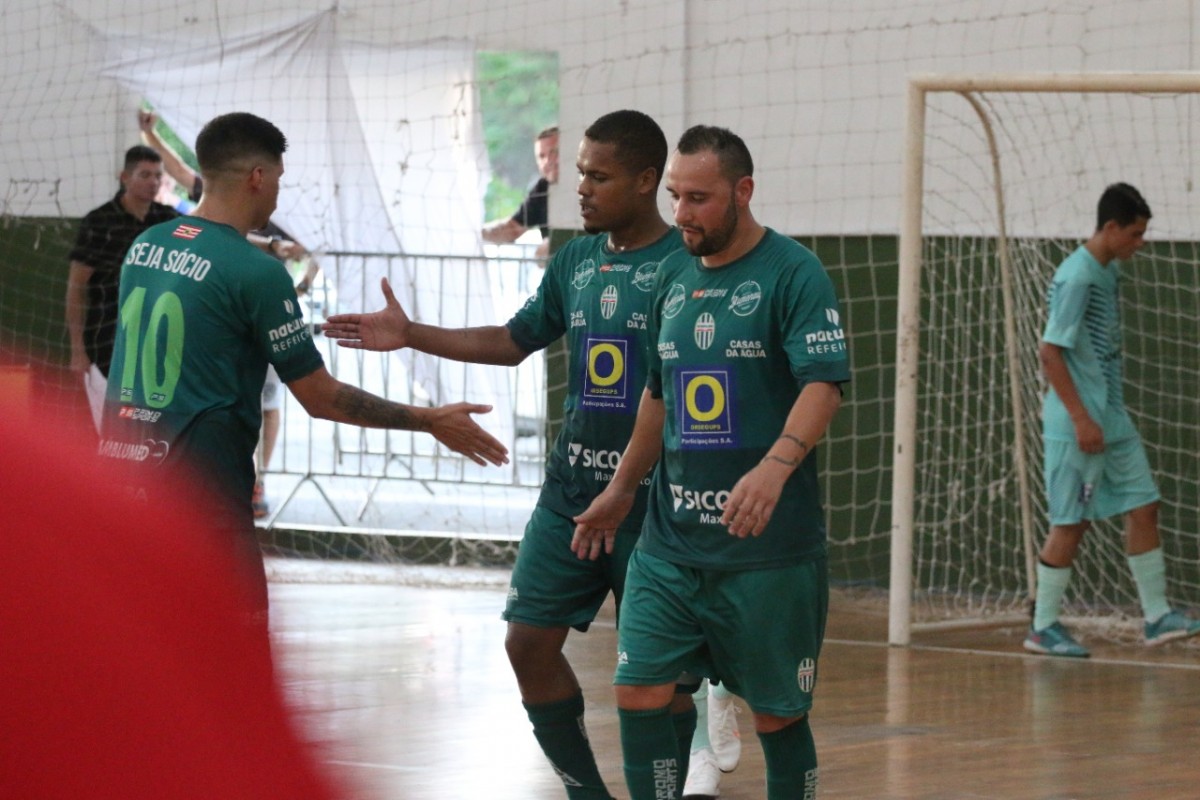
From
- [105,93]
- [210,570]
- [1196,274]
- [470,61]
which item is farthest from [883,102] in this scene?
[210,570]

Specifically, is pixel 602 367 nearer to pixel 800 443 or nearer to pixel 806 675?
pixel 800 443

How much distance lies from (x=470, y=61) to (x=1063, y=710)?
5.93 metres

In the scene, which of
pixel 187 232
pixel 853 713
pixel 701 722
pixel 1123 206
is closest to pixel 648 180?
pixel 187 232

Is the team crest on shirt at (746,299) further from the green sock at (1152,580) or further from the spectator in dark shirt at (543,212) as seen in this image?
the spectator in dark shirt at (543,212)

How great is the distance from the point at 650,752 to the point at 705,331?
1.03 metres

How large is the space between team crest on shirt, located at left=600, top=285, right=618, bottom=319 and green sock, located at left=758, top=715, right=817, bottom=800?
124cm

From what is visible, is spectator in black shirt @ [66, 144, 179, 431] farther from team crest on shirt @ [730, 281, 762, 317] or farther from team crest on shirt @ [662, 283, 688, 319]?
team crest on shirt @ [730, 281, 762, 317]

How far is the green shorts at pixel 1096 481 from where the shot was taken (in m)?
8.00

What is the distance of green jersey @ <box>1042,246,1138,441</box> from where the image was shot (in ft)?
25.8

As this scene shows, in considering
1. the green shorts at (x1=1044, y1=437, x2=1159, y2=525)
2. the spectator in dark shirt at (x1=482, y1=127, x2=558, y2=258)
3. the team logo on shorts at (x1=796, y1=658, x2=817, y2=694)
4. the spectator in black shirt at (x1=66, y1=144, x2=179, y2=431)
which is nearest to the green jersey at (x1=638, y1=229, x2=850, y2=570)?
the team logo on shorts at (x1=796, y1=658, x2=817, y2=694)

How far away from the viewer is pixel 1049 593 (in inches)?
316

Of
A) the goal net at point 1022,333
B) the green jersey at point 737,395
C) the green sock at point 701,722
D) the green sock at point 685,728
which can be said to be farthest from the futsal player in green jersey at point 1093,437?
the green jersey at point 737,395

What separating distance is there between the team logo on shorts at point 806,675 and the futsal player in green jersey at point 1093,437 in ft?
13.3

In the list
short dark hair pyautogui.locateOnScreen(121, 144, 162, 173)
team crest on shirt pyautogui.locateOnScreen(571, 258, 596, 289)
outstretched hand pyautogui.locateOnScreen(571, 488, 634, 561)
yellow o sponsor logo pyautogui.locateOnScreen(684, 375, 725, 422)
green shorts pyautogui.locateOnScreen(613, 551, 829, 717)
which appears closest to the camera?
green shorts pyautogui.locateOnScreen(613, 551, 829, 717)
